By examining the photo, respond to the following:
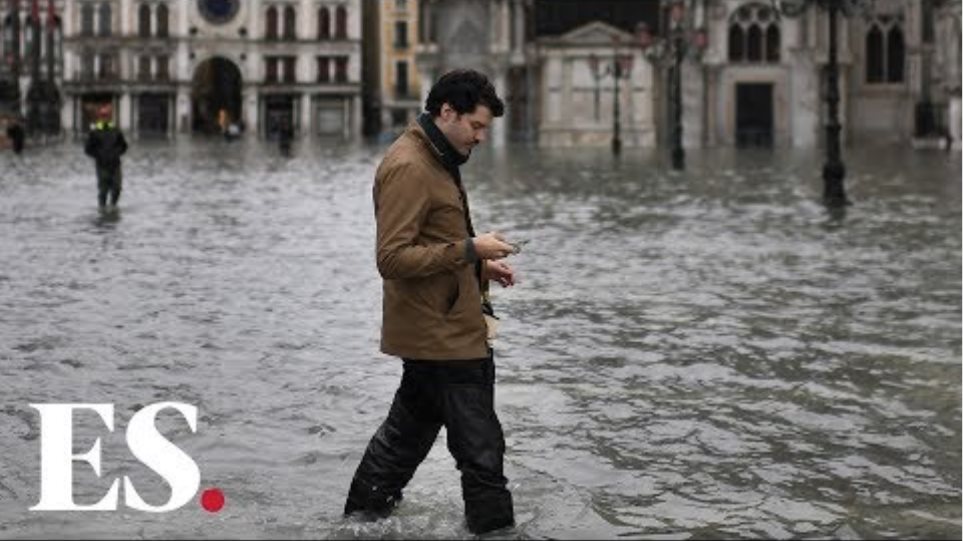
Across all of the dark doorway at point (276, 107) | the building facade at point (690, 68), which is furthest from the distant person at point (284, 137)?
the dark doorway at point (276, 107)

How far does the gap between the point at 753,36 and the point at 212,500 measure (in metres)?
74.0

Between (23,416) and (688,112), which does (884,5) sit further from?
(23,416)

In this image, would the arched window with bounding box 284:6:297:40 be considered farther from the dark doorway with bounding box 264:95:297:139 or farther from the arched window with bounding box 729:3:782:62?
the arched window with bounding box 729:3:782:62

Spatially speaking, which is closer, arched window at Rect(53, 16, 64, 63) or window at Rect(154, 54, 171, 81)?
window at Rect(154, 54, 171, 81)

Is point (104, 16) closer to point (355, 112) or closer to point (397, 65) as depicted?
point (355, 112)

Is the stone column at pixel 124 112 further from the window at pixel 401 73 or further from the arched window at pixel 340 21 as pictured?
the window at pixel 401 73

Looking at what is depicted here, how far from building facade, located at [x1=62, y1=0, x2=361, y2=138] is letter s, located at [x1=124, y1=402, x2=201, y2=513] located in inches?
4010

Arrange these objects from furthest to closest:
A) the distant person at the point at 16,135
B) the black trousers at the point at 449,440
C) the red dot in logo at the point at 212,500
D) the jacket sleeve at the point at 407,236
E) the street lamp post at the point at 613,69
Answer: the street lamp post at the point at 613,69 < the distant person at the point at 16,135 < the red dot in logo at the point at 212,500 < the black trousers at the point at 449,440 < the jacket sleeve at the point at 407,236

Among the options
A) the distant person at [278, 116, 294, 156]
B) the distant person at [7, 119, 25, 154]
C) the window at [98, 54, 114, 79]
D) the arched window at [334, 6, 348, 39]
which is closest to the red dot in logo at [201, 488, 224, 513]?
the distant person at [7, 119, 25, 154]

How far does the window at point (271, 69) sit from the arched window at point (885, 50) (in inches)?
1867

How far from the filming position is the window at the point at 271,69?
111500 mm

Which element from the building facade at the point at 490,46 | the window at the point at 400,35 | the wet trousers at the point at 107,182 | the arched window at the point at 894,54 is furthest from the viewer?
the window at the point at 400,35

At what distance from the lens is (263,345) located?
11.0 meters

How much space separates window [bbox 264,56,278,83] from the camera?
11150cm
